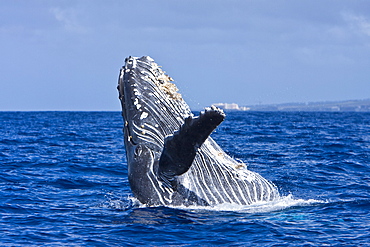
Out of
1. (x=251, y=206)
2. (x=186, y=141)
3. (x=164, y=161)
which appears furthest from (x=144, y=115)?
(x=251, y=206)

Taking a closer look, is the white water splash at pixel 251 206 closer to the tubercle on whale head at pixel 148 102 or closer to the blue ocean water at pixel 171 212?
the blue ocean water at pixel 171 212

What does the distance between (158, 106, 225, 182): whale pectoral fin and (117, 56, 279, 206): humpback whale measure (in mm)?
21

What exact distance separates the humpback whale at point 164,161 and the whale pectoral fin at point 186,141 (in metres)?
0.02

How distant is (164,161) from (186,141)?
0.71 meters

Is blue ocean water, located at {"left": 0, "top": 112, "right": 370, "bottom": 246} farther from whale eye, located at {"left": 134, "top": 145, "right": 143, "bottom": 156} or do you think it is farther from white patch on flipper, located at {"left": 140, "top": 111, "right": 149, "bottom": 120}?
white patch on flipper, located at {"left": 140, "top": 111, "right": 149, "bottom": 120}

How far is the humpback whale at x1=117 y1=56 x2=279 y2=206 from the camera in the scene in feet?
27.8

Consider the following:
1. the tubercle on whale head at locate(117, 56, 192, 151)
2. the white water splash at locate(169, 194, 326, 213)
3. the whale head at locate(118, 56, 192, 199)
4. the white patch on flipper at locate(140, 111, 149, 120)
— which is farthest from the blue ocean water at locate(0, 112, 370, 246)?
the white patch on flipper at locate(140, 111, 149, 120)

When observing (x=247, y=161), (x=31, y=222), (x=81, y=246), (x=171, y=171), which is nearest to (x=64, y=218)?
(x=31, y=222)

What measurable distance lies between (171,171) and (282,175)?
22.6 feet

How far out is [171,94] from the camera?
933 cm

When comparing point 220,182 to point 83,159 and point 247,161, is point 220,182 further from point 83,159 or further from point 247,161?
point 83,159

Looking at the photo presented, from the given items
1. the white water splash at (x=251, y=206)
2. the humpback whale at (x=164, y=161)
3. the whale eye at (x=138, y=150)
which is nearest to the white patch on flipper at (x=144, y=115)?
the humpback whale at (x=164, y=161)

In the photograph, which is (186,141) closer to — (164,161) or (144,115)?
(164,161)

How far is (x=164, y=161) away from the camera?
792cm
